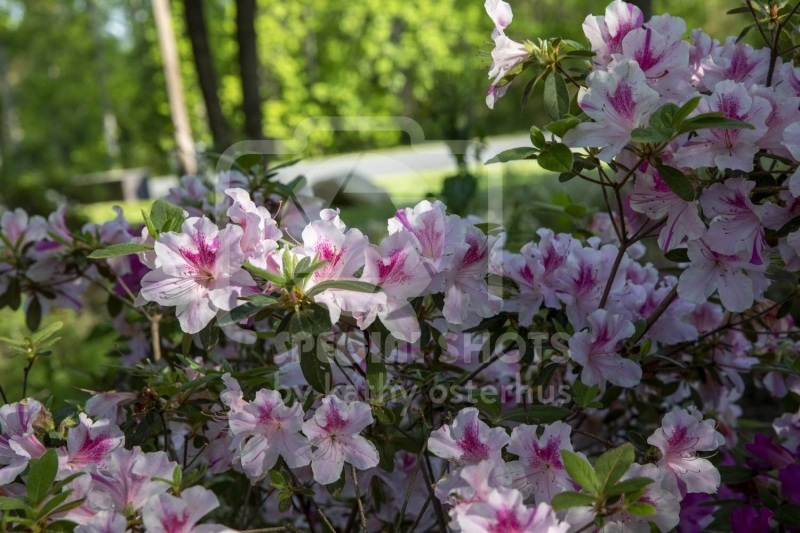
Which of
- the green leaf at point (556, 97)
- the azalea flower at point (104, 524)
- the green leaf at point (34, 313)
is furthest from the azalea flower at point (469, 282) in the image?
the green leaf at point (34, 313)

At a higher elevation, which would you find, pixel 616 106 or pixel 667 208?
pixel 616 106

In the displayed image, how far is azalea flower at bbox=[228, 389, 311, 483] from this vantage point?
38.9 inches

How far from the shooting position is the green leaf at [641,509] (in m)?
0.82

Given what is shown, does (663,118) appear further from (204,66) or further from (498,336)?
(204,66)

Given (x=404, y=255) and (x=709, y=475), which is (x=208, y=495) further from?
(x=709, y=475)

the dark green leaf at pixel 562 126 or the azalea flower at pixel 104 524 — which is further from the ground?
the dark green leaf at pixel 562 126

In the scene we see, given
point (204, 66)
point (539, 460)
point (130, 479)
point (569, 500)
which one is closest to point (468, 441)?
point (539, 460)

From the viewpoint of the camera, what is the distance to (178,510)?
825mm

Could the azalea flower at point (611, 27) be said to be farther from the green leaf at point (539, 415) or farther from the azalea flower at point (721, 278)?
the green leaf at point (539, 415)

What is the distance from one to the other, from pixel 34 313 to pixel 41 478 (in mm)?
838

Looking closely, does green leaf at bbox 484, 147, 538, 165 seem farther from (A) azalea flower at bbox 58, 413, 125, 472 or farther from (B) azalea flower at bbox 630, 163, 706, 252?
(A) azalea flower at bbox 58, 413, 125, 472

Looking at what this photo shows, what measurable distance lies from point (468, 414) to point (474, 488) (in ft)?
0.40

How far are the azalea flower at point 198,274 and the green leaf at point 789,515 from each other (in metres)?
0.85

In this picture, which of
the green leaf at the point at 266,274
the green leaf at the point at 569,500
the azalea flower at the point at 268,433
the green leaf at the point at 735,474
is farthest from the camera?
the green leaf at the point at 735,474
